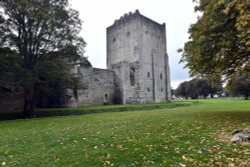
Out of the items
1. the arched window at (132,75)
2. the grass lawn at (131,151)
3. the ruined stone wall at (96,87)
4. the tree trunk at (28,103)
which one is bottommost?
the grass lawn at (131,151)

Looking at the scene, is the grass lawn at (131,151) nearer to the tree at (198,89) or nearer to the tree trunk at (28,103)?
the tree trunk at (28,103)

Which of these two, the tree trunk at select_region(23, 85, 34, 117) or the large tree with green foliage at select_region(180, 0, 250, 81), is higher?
the large tree with green foliage at select_region(180, 0, 250, 81)

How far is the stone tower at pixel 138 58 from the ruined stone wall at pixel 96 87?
1366 mm

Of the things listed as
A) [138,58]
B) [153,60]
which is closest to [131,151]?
[138,58]

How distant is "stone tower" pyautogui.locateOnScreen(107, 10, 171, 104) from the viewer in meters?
40.2

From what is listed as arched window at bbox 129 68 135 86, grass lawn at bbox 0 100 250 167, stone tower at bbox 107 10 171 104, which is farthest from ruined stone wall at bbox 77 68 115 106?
grass lawn at bbox 0 100 250 167

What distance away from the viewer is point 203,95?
81.8m

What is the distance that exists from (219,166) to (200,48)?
9.66 m

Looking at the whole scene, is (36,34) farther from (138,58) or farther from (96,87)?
(138,58)

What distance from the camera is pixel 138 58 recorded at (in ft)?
148

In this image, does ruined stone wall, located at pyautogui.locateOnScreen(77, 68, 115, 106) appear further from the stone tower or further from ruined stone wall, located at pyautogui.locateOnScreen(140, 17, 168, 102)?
ruined stone wall, located at pyautogui.locateOnScreen(140, 17, 168, 102)

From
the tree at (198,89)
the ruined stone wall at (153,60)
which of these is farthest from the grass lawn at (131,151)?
the tree at (198,89)

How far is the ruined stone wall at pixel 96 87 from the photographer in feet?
115

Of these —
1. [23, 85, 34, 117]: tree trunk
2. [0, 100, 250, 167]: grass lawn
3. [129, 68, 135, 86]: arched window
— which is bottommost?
[0, 100, 250, 167]: grass lawn
